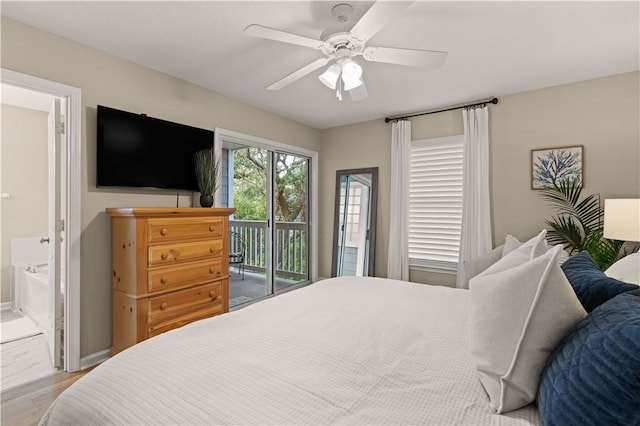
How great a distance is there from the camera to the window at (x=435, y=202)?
3763 mm

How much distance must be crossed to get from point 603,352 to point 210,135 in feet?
11.0

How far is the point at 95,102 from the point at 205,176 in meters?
1.02

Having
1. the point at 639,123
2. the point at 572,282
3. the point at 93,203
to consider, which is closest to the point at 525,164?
the point at 639,123

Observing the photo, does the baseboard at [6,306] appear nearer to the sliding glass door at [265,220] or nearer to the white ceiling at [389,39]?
the sliding glass door at [265,220]

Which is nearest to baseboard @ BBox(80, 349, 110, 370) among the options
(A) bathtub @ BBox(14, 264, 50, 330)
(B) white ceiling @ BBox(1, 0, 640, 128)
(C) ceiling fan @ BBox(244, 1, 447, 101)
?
(A) bathtub @ BBox(14, 264, 50, 330)

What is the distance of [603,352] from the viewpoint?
67 cm

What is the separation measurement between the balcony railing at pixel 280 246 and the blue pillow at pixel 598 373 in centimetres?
342

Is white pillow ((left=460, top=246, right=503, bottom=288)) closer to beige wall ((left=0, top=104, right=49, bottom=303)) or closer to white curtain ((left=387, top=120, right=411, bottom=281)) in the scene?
white curtain ((left=387, top=120, right=411, bottom=281))

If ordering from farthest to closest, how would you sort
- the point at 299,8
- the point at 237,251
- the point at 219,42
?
the point at 237,251 < the point at 219,42 < the point at 299,8

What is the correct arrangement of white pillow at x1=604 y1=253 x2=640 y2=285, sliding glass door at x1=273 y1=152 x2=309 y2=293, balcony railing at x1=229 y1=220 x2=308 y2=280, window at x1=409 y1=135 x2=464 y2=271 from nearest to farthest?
white pillow at x1=604 y1=253 x2=640 y2=285 < window at x1=409 y1=135 x2=464 y2=271 < balcony railing at x1=229 y1=220 x2=308 y2=280 < sliding glass door at x1=273 y1=152 x2=309 y2=293

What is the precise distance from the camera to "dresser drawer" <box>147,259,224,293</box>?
2.45m

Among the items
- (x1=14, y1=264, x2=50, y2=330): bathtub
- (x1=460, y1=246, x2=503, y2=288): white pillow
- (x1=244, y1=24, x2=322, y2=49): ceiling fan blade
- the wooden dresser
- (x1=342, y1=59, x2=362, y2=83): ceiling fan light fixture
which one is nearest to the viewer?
(x1=244, y1=24, x2=322, y2=49): ceiling fan blade

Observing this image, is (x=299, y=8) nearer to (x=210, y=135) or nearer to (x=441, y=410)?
(x=210, y=135)

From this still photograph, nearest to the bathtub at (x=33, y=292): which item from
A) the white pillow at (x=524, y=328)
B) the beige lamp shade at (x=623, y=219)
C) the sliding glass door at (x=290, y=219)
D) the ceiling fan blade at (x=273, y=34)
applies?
the sliding glass door at (x=290, y=219)
